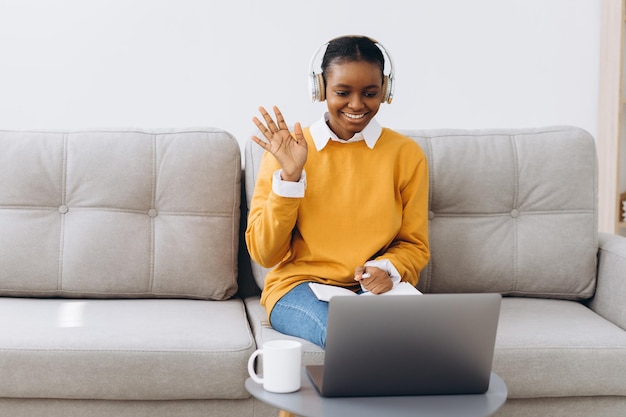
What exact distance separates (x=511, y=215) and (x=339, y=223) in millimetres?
611

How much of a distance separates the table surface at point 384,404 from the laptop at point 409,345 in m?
0.02

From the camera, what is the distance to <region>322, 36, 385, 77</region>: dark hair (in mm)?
1858

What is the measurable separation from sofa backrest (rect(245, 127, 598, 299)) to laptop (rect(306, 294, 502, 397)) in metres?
0.88

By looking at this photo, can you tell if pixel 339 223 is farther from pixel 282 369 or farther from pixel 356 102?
pixel 282 369

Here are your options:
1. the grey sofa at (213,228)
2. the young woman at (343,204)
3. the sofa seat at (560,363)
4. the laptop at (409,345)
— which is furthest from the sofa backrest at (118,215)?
the laptop at (409,345)

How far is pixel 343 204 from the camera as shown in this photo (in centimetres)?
192

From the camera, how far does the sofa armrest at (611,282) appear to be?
206cm

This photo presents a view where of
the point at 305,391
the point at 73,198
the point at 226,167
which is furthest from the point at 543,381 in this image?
the point at 73,198

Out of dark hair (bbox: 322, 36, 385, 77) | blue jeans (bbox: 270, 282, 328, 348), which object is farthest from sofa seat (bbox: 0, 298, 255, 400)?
dark hair (bbox: 322, 36, 385, 77)

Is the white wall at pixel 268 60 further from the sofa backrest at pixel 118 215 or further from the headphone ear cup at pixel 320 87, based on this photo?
the headphone ear cup at pixel 320 87

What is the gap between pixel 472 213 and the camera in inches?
88.0

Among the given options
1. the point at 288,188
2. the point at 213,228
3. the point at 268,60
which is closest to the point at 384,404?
the point at 288,188

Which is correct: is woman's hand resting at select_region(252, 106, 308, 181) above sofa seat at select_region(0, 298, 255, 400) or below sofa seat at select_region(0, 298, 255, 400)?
above

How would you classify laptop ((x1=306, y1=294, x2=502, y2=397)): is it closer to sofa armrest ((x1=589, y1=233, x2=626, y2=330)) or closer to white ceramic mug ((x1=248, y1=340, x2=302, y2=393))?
white ceramic mug ((x1=248, y1=340, x2=302, y2=393))
